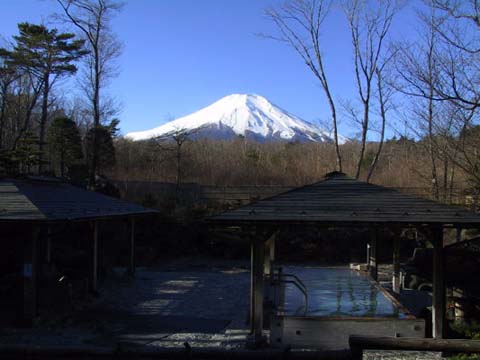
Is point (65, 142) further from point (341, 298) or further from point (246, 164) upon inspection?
point (341, 298)

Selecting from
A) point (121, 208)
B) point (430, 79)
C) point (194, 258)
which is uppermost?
point (430, 79)

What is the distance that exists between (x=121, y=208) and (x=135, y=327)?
5.63 m

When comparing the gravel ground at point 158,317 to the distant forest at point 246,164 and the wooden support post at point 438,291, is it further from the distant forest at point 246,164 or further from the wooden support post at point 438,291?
the distant forest at point 246,164

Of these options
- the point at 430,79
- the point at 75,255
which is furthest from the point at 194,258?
the point at 430,79

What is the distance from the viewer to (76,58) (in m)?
29.7

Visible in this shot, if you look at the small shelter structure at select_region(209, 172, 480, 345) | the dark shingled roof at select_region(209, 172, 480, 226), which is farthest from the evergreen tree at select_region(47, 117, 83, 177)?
the small shelter structure at select_region(209, 172, 480, 345)

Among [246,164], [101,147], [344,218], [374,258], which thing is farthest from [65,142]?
[344,218]

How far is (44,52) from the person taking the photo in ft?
97.0

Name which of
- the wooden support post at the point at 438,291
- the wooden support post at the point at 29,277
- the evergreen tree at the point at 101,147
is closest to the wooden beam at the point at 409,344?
the wooden support post at the point at 438,291

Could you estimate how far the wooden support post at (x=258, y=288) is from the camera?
841 centimetres

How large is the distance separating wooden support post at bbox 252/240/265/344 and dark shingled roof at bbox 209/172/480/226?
1.76 ft

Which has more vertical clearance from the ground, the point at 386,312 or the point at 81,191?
the point at 81,191

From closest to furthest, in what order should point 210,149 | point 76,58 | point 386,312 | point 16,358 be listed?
point 16,358
point 386,312
point 76,58
point 210,149

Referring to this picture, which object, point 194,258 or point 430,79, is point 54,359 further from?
point 194,258
